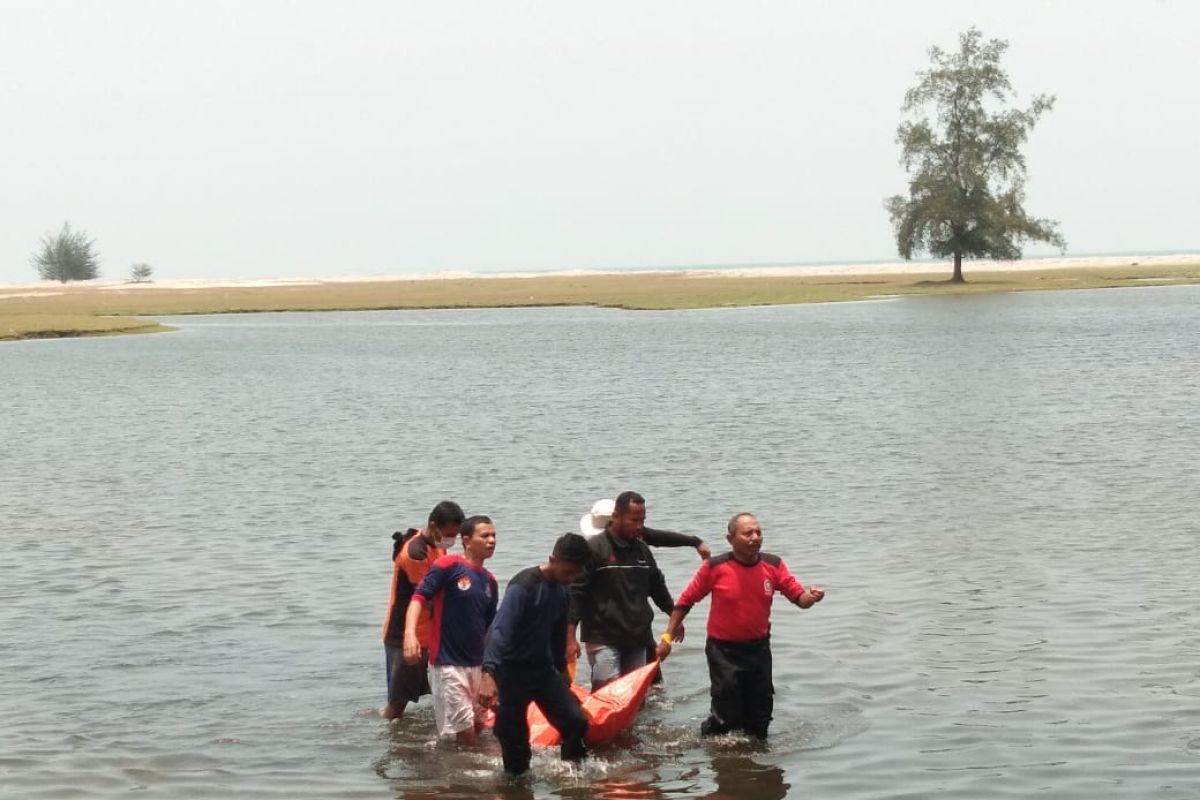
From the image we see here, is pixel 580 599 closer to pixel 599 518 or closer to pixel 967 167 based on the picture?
pixel 599 518

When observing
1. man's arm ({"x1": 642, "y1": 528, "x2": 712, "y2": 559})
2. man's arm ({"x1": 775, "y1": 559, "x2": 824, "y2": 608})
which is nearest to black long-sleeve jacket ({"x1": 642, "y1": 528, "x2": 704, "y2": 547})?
man's arm ({"x1": 642, "y1": 528, "x2": 712, "y2": 559})

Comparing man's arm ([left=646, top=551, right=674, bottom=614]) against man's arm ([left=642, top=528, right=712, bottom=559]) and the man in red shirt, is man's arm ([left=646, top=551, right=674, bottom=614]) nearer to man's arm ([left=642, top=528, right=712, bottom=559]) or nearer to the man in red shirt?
man's arm ([left=642, top=528, right=712, bottom=559])

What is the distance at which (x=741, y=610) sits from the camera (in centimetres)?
1205

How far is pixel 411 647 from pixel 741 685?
2.52 metres

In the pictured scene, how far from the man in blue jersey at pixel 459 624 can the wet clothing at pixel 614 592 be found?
1.00 metres

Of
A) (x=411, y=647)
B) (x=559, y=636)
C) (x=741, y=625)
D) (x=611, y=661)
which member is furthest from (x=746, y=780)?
(x=411, y=647)

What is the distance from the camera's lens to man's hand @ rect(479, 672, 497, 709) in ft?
36.6

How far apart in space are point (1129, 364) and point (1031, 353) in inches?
254

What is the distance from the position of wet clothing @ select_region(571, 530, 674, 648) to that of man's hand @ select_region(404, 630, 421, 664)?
148 centimetres

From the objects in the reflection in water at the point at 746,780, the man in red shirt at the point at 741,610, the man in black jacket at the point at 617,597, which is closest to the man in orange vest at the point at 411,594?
the man in black jacket at the point at 617,597

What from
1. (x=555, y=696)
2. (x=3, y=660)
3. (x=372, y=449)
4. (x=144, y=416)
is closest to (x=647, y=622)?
(x=555, y=696)

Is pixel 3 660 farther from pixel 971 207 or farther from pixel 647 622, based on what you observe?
pixel 971 207

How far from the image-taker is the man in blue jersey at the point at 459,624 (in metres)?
11.6

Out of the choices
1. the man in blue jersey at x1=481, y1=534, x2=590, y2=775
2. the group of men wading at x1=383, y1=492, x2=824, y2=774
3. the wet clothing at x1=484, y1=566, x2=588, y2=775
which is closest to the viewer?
the man in blue jersey at x1=481, y1=534, x2=590, y2=775
